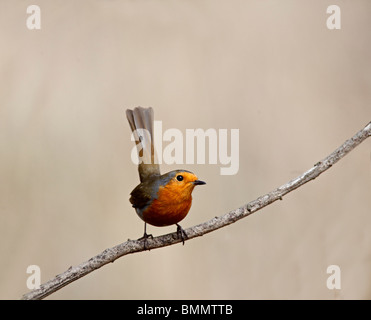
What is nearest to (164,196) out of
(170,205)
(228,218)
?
(170,205)

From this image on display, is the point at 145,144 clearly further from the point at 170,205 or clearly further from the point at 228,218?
the point at 228,218

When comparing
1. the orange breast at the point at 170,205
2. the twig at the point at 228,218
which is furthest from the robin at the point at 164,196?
the twig at the point at 228,218

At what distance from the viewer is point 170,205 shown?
7.12 ft

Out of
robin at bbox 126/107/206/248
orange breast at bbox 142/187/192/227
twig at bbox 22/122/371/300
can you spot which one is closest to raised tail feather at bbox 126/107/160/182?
robin at bbox 126/107/206/248

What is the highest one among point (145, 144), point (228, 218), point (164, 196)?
point (145, 144)

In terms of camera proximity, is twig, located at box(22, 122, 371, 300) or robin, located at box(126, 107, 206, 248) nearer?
twig, located at box(22, 122, 371, 300)

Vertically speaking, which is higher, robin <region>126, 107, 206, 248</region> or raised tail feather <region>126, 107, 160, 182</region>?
raised tail feather <region>126, 107, 160, 182</region>

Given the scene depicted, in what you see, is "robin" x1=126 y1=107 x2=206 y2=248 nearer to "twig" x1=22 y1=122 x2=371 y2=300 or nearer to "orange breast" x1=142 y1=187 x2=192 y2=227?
"orange breast" x1=142 y1=187 x2=192 y2=227

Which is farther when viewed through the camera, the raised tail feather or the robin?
the raised tail feather

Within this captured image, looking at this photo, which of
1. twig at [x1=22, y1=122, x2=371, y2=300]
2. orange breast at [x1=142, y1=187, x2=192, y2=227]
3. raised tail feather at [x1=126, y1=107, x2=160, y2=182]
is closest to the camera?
twig at [x1=22, y1=122, x2=371, y2=300]

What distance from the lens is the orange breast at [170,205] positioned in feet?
7.08

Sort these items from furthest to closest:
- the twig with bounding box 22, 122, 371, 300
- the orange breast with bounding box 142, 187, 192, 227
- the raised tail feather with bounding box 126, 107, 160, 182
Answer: the raised tail feather with bounding box 126, 107, 160, 182 → the orange breast with bounding box 142, 187, 192, 227 → the twig with bounding box 22, 122, 371, 300

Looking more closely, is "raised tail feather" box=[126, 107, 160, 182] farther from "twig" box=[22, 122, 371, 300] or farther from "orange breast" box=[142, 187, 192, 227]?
"twig" box=[22, 122, 371, 300]

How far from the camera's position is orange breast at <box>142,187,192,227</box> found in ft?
7.08
